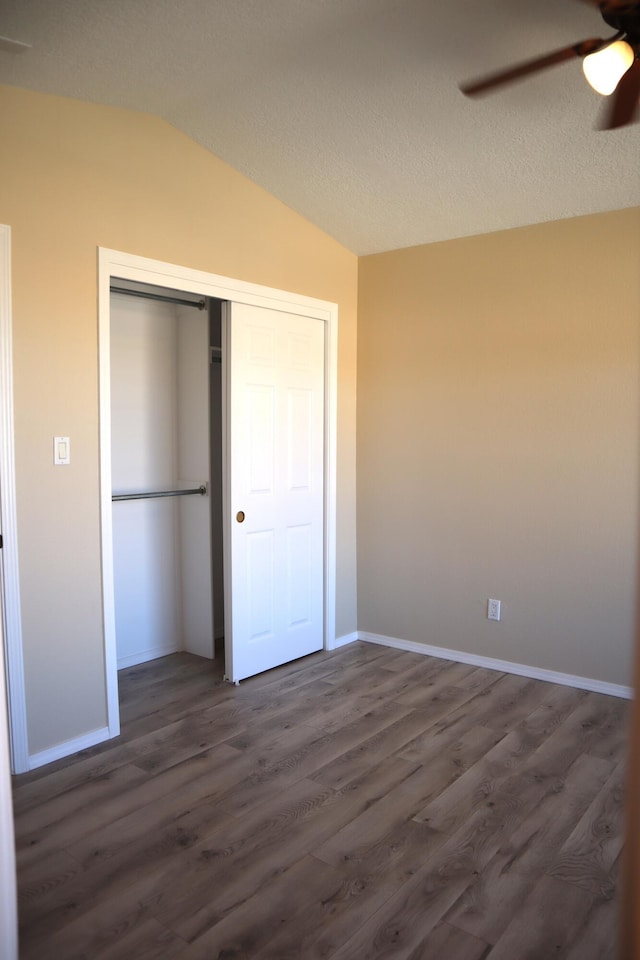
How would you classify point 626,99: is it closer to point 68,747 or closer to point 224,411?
point 224,411

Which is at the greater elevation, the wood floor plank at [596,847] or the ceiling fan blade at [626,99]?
the ceiling fan blade at [626,99]

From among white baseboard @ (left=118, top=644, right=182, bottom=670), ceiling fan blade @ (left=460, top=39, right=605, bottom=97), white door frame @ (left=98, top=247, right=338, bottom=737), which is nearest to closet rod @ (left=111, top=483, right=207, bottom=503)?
white door frame @ (left=98, top=247, right=338, bottom=737)

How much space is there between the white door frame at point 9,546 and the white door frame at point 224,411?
0.40 metres

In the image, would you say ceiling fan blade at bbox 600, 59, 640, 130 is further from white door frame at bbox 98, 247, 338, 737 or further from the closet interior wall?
the closet interior wall

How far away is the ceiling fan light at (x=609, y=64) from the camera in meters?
1.90

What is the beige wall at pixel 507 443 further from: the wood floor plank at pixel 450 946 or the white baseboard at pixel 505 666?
the wood floor plank at pixel 450 946

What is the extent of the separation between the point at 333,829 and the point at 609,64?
2.55m

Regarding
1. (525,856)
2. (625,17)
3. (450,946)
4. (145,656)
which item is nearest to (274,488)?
(145,656)

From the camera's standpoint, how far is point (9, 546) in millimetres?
2740

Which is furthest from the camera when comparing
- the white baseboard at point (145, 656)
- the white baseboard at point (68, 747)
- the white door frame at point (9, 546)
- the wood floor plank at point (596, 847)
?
the white baseboard at point (145, 656)

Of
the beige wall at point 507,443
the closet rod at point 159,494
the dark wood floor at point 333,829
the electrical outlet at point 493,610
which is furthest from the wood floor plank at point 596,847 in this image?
the closet rod at point 159,494

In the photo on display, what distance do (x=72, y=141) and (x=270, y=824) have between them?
2.80 meters

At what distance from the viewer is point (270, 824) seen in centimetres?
247

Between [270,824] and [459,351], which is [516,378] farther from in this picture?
[270,824]
